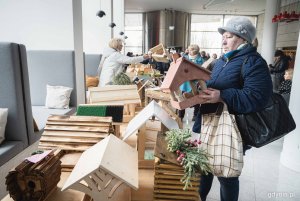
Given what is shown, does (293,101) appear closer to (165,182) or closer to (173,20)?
(165,182)

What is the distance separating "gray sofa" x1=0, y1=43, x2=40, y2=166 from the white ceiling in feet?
32.2

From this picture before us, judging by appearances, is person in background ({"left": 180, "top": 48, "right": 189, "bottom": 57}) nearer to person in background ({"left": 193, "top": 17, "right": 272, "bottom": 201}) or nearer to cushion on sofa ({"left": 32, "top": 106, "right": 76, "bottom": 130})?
person in background ({"left": 193, "top": 17, "right": 272, "bottom": 201})

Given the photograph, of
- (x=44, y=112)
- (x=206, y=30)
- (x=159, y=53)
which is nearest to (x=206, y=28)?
(x=206, y=30)

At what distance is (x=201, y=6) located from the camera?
11875 millimetres

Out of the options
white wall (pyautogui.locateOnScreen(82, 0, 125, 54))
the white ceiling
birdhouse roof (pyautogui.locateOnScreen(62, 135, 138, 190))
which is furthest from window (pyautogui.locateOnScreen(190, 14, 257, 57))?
birdhouse roof (pyautogui.locateOnScreen(62, 135, 138, 190))

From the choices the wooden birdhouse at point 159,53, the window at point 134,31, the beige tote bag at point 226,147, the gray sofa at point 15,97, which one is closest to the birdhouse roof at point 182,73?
the beige tote bag at point 226,147

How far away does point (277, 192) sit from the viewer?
249 cm

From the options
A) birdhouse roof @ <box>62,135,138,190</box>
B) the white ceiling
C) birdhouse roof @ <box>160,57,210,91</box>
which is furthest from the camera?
the white ceiling

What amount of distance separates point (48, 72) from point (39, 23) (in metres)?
0.73

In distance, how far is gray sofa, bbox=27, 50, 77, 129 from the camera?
3.32 metres

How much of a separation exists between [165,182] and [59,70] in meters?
2.77

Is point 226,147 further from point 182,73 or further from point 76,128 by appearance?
point 76,128

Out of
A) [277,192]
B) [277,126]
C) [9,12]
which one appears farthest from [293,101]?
[9,12]

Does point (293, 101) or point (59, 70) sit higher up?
point (59, 70)
